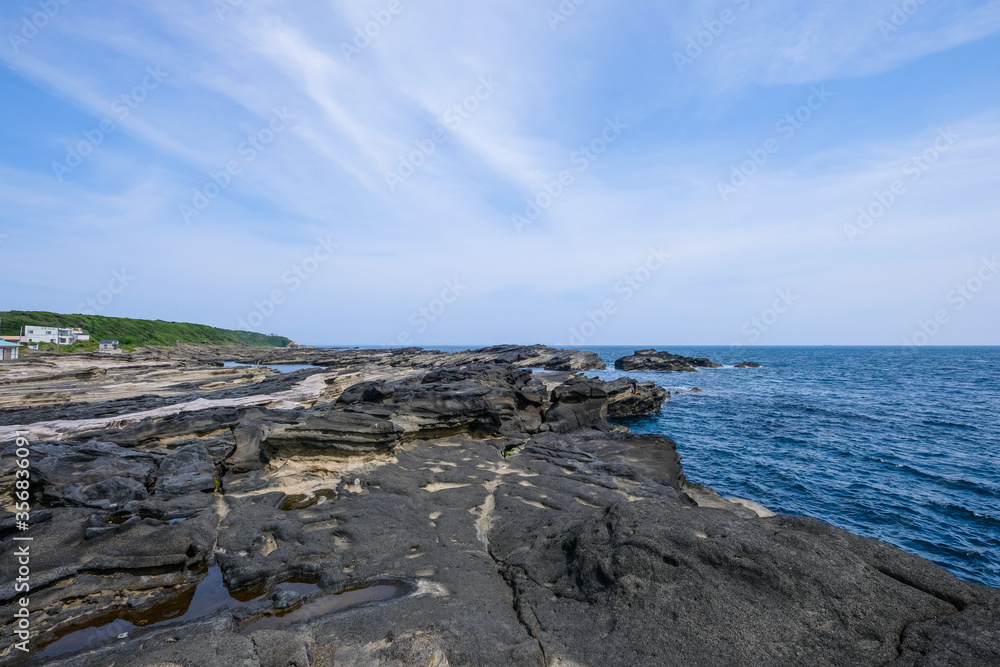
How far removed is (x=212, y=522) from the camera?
12.0 meters

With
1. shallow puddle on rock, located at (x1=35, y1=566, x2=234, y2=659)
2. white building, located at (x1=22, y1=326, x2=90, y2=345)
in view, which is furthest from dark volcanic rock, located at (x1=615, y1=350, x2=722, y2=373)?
white building, located at (x1=22, y1=326, x2=90, y2=345)

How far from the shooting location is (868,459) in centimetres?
2803

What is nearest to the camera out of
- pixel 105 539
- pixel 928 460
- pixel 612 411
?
pixel 105 539

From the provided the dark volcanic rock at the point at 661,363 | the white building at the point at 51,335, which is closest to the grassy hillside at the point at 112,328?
the white building at the point at 51,335

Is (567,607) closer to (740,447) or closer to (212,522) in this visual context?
(212,522)

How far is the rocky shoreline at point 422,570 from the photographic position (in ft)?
22.7

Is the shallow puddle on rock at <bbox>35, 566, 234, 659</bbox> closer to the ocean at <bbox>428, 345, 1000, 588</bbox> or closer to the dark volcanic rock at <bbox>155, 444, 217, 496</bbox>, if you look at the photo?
the dark volcanic rock at <bbox>155, 444, 217, 496</bbox>

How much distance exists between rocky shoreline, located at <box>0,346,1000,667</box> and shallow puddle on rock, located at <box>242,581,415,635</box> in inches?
1.9

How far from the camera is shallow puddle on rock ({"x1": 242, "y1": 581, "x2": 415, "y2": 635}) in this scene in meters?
7.99

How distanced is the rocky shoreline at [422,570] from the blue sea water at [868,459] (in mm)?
7644

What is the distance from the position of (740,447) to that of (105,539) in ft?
111

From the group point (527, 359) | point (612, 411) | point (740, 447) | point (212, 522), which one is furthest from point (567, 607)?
point (527, 359)

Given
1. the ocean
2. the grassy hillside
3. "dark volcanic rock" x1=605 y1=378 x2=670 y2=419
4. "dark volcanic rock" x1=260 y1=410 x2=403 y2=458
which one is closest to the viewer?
"dark volcanic rock" x1=260 y1=410 x2=403 y2=458

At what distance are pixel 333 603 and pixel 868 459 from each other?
3265 cm
